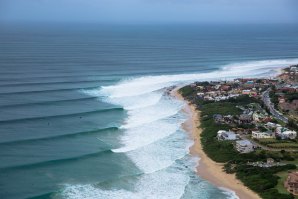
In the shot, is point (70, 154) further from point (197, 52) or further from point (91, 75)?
point (197, 52)

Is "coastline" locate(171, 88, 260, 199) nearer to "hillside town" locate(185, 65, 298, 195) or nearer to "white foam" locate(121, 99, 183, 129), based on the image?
"hillside town" locate(185, 65, 298, 195)

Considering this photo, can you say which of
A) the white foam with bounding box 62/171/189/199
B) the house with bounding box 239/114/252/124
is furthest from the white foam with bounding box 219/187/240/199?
the house with bounding box 239/114/252/124

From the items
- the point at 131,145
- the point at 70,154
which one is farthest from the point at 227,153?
the point at 70,154

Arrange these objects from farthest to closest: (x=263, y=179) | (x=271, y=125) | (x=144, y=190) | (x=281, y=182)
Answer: (x=271, y=125)
(x=263, y=179)
(x=281, y=182)
(x=144, y=190)

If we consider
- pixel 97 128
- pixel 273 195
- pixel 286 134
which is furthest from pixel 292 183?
pixel 97 128

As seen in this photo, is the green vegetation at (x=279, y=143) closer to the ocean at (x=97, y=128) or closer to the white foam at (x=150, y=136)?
the white foam at (x=150, y=136)

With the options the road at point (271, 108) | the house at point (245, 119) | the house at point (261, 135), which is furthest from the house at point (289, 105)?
the house at point (261, 135)

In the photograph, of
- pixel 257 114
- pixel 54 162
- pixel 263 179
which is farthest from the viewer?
pixel 257 114

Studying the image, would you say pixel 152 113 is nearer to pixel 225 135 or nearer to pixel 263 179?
pixel 225 135
